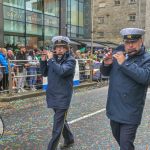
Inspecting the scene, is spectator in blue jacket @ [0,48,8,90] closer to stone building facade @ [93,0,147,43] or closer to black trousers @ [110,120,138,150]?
black trousers @ [110,120,138,150]

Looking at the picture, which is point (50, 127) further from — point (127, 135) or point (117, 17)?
point (117, 17)

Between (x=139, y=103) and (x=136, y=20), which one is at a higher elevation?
(x=136, y=20)

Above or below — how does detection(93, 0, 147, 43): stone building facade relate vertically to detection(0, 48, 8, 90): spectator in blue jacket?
above

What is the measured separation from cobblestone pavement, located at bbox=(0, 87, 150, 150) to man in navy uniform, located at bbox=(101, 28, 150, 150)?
6.41 ft

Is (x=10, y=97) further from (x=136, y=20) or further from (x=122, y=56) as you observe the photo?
(x=136, y=20)

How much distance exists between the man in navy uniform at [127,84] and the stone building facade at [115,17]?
143 feet

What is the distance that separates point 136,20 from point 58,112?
4426 cm

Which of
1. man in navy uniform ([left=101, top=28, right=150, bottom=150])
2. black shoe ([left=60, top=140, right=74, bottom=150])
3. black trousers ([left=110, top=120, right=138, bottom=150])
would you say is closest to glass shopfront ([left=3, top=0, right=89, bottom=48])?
black shoe ([left=60, top=140, right=74, bottom=150])

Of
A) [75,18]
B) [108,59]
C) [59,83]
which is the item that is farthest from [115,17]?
[108,59]

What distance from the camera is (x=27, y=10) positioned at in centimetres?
2333

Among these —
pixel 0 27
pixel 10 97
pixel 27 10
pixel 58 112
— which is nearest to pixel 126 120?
pixel 58 112

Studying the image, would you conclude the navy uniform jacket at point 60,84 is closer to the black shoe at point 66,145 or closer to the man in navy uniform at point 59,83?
the man in navy uniform at point 59,83

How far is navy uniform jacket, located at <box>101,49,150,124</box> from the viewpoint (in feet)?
12.2

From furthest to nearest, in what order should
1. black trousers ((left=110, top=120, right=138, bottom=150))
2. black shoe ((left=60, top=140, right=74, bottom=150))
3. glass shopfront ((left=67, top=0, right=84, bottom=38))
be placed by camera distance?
glass shopfront ((left=67, top=0, right=84, bottom=38)) < black shoe ((left=60, top=140, right=74, bottom=150)) < black trousers ((left=110, top=120, right=138, bottom=150))
